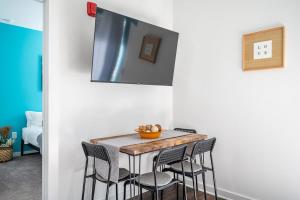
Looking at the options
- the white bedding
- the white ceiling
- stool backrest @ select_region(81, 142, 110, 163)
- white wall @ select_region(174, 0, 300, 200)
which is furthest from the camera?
the white ceiling

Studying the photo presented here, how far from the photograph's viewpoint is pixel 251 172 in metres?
2.70

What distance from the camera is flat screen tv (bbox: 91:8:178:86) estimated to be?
7.50 ft

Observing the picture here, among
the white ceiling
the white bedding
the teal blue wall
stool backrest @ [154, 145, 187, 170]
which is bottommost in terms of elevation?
the white bedding

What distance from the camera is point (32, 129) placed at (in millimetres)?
4516

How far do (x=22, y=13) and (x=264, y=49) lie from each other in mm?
4444

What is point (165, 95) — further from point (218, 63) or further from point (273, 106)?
point (273, 106)

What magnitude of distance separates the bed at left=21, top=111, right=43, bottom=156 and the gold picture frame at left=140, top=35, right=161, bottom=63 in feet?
8.85

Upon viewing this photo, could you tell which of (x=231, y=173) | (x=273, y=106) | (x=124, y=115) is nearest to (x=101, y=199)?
(x=124, y=115)

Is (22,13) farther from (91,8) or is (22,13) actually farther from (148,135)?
(148,135)

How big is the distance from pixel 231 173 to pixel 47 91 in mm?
2219

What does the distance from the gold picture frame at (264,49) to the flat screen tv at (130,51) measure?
0.86m

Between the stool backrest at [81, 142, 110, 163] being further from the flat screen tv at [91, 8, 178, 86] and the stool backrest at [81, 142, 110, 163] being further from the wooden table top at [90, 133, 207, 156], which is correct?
the flat screen tv at [91, 8, 178, 86]

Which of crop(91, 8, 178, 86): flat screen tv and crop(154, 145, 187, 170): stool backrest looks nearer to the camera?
crop(154, 145, 187, 170): stool backrest

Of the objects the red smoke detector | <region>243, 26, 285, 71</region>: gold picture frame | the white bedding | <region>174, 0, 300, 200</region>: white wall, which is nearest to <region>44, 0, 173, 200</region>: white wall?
the red smoke detector
